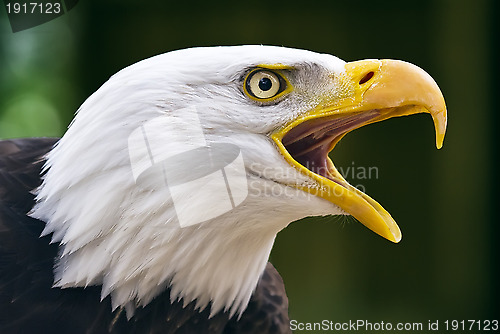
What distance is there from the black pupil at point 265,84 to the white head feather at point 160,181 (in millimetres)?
40

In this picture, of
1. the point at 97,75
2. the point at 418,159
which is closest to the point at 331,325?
the point at 418,159

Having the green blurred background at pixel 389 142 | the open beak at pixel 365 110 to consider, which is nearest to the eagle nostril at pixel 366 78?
the open beak at pixel 365 110

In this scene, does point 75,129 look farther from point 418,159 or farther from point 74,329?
point 418,159

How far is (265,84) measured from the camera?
1.44 meters

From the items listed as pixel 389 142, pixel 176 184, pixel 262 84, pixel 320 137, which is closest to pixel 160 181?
pixel 176 184

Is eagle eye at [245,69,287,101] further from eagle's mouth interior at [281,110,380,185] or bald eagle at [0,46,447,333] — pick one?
eagle's mouth interior at [281,110,380,185]

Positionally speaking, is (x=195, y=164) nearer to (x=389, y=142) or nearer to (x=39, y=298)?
(x=39, y=298)

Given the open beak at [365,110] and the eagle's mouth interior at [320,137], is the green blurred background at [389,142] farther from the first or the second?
the open beak at [365,110]

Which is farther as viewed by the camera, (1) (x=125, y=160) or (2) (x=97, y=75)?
(2) (x=97, y=75)

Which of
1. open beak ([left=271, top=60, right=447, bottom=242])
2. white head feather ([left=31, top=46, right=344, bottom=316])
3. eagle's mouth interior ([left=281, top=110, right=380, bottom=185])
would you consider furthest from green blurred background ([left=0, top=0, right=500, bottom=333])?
white head feather ([left=31, top=46, right=344, bottom=316])

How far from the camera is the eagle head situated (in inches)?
54.4

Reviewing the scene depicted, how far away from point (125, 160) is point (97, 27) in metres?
3.36

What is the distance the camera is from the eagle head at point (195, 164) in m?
1.38

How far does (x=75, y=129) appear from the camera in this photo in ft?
4.80
